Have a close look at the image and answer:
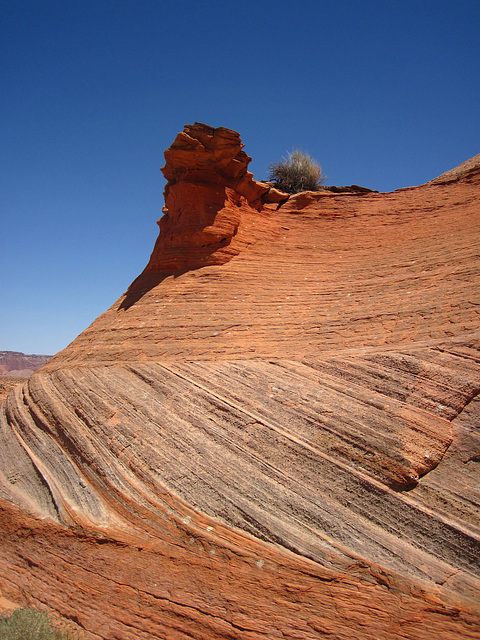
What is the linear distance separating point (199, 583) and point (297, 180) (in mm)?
10573

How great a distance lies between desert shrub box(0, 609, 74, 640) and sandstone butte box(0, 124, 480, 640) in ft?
0.80

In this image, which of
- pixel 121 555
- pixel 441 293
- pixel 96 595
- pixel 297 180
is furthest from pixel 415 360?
pixel 297 180

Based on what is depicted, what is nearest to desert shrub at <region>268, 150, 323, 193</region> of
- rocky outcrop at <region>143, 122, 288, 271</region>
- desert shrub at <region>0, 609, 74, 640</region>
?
rocky outcrop at <region>143, 122, 288, 271</region>

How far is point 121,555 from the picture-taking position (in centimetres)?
458

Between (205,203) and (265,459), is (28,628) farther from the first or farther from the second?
(205,203)

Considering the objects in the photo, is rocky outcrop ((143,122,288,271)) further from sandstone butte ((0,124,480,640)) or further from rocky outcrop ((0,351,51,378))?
rocky outcrop ((0,351,51,378))

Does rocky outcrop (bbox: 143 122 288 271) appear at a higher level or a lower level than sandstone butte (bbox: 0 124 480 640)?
higher

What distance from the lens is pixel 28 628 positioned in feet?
13.2

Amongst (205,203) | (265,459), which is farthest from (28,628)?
(205,203)

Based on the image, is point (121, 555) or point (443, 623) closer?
point (443, 623)

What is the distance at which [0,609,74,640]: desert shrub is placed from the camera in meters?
3.92

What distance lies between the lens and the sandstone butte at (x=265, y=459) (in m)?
3.79

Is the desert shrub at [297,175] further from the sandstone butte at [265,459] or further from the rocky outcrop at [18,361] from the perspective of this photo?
the rocky outcrop at [18,361]

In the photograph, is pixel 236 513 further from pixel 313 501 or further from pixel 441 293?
pixel 441 293
